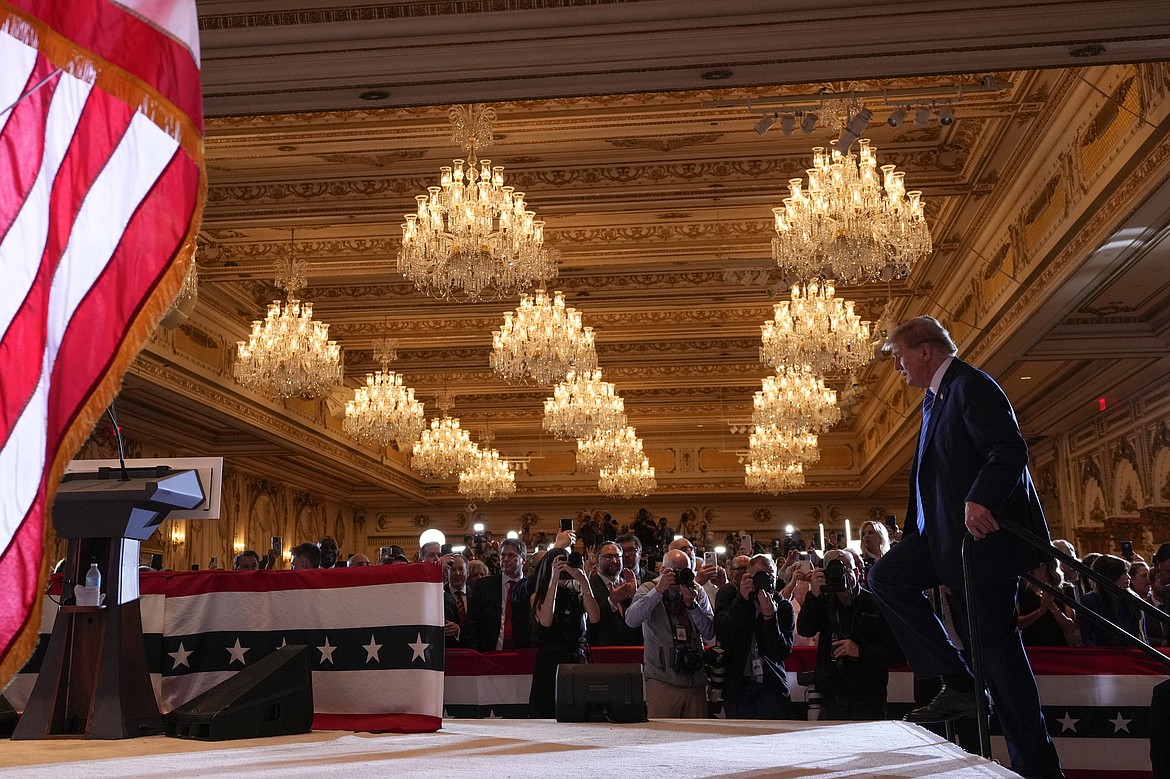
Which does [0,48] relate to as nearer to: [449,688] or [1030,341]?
[449,688]

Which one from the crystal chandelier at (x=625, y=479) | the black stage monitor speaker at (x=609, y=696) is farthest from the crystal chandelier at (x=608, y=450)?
the black stage monitor speaker at (x=609, y=696)

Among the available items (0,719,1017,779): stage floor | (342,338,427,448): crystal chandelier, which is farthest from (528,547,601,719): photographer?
(342,338,427,448): crystal chandelier

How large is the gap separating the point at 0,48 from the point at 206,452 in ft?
58.6

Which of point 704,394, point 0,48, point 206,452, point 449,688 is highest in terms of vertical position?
point 704,394

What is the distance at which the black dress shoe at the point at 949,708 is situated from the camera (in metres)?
3.41

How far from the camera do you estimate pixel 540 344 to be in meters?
10.9

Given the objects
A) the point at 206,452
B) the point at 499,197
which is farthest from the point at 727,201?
the point at 206,452

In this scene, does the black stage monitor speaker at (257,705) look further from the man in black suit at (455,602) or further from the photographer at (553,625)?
the man in black suit at (455,602)

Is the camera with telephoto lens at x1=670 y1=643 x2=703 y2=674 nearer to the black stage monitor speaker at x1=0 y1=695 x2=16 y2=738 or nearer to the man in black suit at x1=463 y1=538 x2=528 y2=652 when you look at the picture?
the man in black suit at x1=463 y1=538 x2=528 y2=652

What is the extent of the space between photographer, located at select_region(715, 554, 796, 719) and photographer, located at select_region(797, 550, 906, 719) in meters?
0.31

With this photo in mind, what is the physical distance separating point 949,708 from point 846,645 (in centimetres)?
188

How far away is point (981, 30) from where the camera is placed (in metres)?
5.82

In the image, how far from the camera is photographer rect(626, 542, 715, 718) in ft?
18.2

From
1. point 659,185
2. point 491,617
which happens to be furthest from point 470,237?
point 491,617
